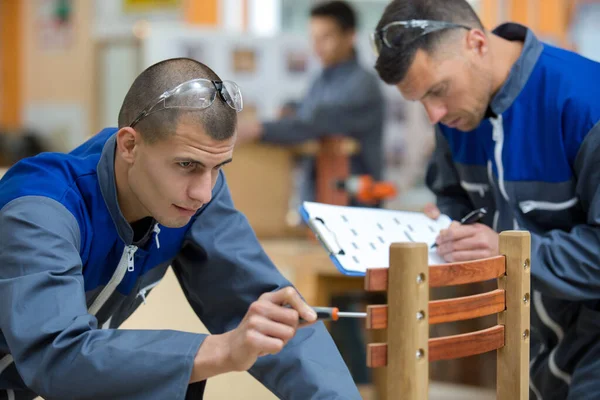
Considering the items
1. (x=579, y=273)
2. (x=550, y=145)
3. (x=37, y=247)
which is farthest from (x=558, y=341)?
(x=37, y=247)

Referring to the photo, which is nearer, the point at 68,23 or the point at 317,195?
the point at 317,195

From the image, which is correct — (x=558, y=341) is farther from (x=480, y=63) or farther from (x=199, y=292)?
(x=199, y=292)

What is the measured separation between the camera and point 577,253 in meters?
1.69

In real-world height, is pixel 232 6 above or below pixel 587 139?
above

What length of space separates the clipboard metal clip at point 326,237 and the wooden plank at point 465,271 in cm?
31

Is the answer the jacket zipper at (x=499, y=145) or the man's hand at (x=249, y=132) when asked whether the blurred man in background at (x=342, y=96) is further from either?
the jacket zipper at (x=499, y=145)

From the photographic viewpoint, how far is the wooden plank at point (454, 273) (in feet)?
3.88

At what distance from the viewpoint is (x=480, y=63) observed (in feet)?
6.01

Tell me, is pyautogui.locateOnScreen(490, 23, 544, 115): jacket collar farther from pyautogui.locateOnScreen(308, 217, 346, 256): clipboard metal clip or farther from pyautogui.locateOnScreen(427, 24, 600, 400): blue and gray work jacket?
pyautogui.locateOnScreen(308, 217, 346, 256): clipboard metal clip

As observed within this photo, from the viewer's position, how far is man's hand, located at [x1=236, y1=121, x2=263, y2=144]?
9.61 feet

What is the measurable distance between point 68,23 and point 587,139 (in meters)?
5.35

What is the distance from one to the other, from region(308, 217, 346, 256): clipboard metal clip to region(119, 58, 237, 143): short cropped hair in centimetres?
32

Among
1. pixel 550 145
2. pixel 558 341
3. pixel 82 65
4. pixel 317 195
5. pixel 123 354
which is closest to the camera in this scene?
pixel 123 354

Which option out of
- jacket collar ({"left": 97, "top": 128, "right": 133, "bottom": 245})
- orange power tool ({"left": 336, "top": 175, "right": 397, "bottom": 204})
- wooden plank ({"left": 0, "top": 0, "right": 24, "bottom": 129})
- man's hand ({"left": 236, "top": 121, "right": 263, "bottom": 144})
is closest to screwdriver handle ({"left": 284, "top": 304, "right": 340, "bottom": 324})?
jacket collar ({"left": 97, "top": 128, "right": 133, "bottom": 245})
